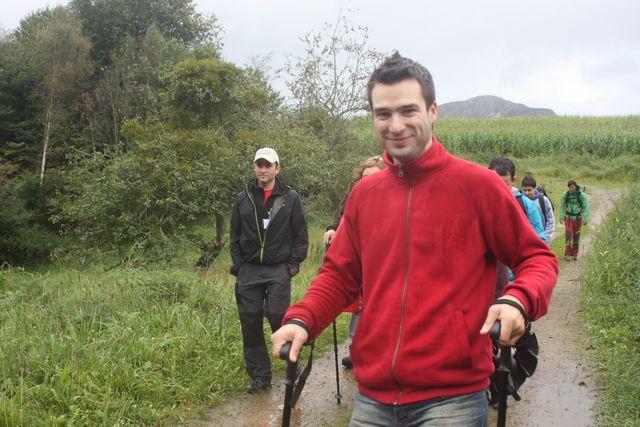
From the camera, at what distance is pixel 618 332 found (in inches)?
268

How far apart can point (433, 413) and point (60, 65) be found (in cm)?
3261

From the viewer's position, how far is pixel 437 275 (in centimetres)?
231

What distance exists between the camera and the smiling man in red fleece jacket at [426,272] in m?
2.27

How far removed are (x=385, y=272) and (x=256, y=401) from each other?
153 inches

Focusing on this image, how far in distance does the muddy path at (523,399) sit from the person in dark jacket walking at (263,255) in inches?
15.9

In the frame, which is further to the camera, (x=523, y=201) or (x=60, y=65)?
(x=60, y=65)

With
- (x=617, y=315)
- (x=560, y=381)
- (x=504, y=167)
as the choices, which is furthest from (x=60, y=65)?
(x=560, y=381)

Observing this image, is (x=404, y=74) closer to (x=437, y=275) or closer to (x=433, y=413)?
(x=437, y=275)

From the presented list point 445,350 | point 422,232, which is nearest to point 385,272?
point 422,232

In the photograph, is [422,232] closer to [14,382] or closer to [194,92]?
[14,382]

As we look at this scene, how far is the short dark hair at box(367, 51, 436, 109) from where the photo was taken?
2387mm

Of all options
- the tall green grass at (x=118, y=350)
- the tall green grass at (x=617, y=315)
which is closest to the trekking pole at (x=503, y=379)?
the tall green grass at (x=617, y=315)

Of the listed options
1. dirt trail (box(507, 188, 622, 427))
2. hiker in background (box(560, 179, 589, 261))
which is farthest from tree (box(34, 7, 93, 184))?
dirt trail (box(507, 188, 622, 427))

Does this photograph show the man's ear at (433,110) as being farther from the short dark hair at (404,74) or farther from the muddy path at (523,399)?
the muddy path at (523,399)
